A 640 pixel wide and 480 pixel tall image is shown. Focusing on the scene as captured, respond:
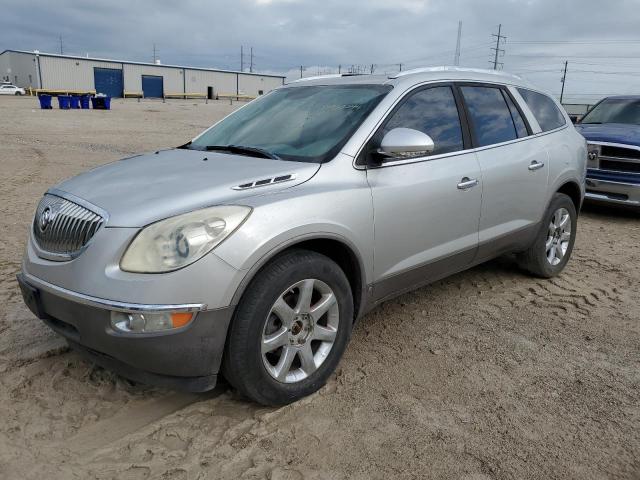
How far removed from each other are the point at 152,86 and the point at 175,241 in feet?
235

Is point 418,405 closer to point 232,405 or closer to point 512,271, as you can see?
point 232,405

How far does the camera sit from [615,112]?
29.8 feet

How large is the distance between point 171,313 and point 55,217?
932mm

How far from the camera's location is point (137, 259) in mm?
2406

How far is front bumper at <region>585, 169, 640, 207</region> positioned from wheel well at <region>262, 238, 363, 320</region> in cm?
606

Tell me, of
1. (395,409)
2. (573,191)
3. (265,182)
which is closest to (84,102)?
(573,191)

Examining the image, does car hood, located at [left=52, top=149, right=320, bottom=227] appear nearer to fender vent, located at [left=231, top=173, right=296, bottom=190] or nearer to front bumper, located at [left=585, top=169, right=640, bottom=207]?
fender vent, located at [left=231, top=173, right=296, bottom=190]

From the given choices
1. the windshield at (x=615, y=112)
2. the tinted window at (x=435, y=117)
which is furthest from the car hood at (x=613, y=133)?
the tinted window at (x=435, y=117)

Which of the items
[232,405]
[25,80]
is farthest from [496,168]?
[25,80]

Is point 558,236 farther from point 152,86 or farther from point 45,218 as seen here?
point 152,86

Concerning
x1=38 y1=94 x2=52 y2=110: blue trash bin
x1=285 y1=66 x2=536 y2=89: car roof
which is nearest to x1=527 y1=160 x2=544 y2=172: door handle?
x1=285 y1=66 x2=536 y2=89: car roof

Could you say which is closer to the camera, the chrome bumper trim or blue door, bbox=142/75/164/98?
the chrome bumper trim

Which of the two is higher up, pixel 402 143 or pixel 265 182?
pixel 402 143

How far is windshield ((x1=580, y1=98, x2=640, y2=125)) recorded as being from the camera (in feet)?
28.9
